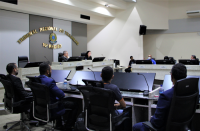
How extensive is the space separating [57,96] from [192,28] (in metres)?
10.1

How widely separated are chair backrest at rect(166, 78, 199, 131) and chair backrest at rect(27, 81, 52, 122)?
1.65 meters

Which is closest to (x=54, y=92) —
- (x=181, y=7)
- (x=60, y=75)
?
(x=60, y=75)

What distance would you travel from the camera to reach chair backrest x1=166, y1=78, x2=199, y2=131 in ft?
5.64

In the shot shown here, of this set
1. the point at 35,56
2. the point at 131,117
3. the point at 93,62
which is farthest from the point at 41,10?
the point at 131,117

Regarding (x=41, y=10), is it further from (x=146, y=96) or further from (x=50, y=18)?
(x=146, y=96)

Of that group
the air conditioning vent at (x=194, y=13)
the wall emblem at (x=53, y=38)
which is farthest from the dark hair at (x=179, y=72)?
the air conditioning vent at (x=194, y=13)

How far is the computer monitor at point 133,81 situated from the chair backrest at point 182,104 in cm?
126

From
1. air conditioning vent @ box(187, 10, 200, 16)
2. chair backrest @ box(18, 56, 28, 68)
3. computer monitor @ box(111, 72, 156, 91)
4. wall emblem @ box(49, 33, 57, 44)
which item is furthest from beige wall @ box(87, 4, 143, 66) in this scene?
computer monitor @ box(111, 72, 156, 91)

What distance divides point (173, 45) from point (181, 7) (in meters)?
2.26

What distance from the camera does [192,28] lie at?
1052 centimetres

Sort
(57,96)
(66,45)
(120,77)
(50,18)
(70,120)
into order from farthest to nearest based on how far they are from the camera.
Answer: (66,45) → (50,18) → (120,77) → (70,120) → (57,96)

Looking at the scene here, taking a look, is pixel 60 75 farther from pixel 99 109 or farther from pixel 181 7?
pixel 181 7

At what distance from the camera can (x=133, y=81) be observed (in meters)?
3.36

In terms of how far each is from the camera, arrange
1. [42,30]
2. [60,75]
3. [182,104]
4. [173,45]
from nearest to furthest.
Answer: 1. [182,104]
2. [60,75]
3. [42,30]
4. [173,45]
